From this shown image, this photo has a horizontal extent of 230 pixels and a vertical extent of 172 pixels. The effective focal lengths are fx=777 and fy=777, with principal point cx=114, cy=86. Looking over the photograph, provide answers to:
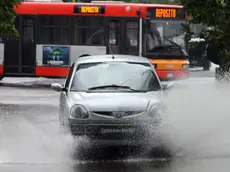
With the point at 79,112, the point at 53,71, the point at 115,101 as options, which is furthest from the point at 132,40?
the point at 79,112

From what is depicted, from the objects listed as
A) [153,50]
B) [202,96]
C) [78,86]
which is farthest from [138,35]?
[78,86]

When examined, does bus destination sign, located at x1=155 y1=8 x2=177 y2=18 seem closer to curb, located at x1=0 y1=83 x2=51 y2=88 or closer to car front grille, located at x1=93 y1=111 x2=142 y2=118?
curb, located at x1=0 y1=83 x2=51 y2=88

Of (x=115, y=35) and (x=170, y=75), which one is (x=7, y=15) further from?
(x=115, y=35)

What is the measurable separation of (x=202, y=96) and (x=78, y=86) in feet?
16.9

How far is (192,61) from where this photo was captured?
40.8 meters

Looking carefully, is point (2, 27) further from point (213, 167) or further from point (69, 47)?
point (69, 47)

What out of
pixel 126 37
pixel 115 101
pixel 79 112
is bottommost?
pixel 79 112

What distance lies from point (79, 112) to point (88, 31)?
1654cm

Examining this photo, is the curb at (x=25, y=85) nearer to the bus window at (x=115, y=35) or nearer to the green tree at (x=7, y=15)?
the bus window at (x=115, y=35)

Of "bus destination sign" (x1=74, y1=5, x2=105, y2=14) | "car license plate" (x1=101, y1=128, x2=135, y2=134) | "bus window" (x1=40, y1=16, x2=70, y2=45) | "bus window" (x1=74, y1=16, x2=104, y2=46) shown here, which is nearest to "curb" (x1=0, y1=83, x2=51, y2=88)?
"bus window" (x1=40, y1=16, x2=70, y2=45)

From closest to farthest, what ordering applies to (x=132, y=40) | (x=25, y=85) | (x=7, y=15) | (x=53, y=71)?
1. (x=7, y=15)
2. (x=132, y=40)
3. (x=53, y=71)
4. (x=25, y=85)

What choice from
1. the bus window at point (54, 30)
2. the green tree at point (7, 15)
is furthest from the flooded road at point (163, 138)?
the bus window at point (54, 30)

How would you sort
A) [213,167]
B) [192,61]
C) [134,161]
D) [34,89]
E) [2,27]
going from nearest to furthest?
[213,167]
[134,161]
[2,27]
[34,89]
[192,61]

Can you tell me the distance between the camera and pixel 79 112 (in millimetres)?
12477
